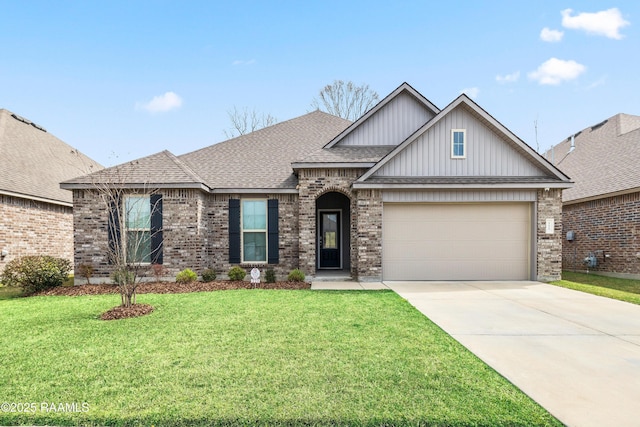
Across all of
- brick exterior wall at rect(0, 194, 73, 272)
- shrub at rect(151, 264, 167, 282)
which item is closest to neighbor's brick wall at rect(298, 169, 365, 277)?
shrub at rect(151, 264, 167, 282)

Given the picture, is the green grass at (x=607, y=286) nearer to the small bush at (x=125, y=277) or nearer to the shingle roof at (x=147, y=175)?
the small bush at (x=125, y=277)

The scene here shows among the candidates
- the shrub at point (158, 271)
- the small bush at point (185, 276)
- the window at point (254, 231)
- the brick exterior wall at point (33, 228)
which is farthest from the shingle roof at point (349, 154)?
the brick exterior wall at point (33, 228)

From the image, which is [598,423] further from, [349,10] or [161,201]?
[349,10]

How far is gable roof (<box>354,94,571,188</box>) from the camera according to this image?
32.8 ft

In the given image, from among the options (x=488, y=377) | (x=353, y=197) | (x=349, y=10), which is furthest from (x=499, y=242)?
(x=349, y=10)

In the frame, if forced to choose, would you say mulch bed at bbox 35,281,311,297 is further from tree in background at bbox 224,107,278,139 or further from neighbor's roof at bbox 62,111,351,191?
tree in background at bbox 224,107,278,139

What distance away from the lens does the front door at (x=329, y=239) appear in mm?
13844

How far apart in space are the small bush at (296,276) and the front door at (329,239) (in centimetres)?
368

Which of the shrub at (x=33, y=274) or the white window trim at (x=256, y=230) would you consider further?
the white window trim at (x=256, y=230)

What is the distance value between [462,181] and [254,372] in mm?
8775

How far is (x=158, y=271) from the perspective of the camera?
33.1 ft

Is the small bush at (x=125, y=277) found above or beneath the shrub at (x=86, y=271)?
above

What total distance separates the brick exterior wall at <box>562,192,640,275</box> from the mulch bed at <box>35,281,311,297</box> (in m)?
A: 11.4

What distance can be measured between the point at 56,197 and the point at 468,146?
53.5 ft
